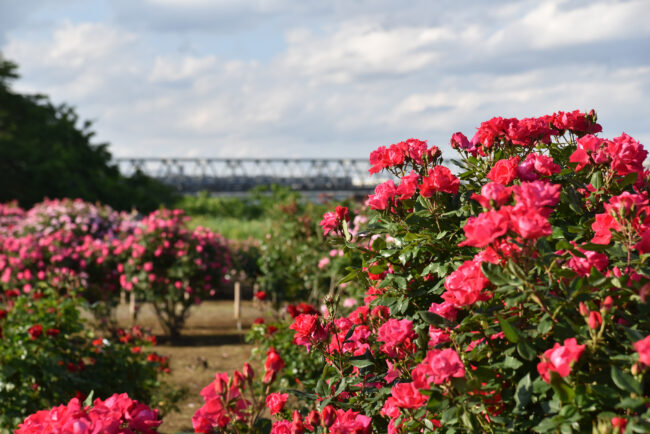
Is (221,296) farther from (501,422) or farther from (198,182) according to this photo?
(198,182)

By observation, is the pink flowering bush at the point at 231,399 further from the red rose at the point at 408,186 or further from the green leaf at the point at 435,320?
the red rose at the point at 408,186

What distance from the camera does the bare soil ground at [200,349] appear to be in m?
6.12

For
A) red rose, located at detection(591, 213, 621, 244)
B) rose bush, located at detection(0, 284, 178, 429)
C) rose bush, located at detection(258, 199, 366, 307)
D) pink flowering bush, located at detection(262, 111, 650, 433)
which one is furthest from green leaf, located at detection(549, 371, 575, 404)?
rose bush, located at detection(258, 199, 366, 307)

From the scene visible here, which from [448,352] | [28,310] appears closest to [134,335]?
[28,310]

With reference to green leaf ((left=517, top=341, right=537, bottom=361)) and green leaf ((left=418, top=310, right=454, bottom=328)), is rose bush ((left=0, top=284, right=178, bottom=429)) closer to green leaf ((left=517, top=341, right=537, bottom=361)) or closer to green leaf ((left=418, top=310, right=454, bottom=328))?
green leaf ((left=418, top=310, right=454, bottom=328))

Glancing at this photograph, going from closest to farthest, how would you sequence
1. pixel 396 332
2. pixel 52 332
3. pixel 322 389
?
pixel 396 332 < pixel 322 389 < pixel 52 332

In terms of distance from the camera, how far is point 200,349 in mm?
8672

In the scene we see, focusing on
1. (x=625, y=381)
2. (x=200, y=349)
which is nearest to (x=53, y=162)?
(x=200, y=349)

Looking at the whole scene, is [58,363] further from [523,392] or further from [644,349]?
[644,349]

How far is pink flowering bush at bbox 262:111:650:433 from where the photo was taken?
5.22 ft

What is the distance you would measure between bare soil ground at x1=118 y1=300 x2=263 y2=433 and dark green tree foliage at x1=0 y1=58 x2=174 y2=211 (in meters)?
8.39

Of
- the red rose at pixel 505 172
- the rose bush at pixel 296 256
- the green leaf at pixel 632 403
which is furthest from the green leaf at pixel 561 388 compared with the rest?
the rose bush at pixel 296 256

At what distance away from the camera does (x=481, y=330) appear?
1.84 metres

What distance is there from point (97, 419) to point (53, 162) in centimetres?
1905
